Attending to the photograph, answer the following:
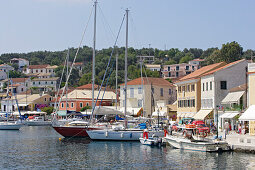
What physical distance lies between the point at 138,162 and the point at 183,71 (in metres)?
133

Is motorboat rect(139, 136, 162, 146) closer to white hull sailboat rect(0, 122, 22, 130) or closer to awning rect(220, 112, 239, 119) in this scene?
awning rect(220, 112, 239, 119)

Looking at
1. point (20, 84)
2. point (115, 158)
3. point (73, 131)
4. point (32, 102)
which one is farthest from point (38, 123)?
point (115, 158)

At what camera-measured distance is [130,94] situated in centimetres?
9388

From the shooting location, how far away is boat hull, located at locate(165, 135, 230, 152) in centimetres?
3978

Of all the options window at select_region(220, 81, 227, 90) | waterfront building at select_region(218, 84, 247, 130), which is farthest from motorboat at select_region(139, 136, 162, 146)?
window at select_region(220, 81, 227, 90)

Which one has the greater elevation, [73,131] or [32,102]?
[32,102]

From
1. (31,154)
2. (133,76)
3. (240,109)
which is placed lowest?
(31,154)

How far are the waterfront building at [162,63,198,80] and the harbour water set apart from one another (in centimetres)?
11958

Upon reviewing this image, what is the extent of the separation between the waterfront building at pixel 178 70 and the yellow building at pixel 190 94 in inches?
3574

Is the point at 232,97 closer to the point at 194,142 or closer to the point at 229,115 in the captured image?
the point at 229,115

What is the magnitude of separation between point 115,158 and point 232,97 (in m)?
23.6

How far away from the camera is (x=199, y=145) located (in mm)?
40812

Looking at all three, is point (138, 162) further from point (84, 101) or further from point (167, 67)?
point (167, 67)

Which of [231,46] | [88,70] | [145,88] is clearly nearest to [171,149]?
[145,88]
